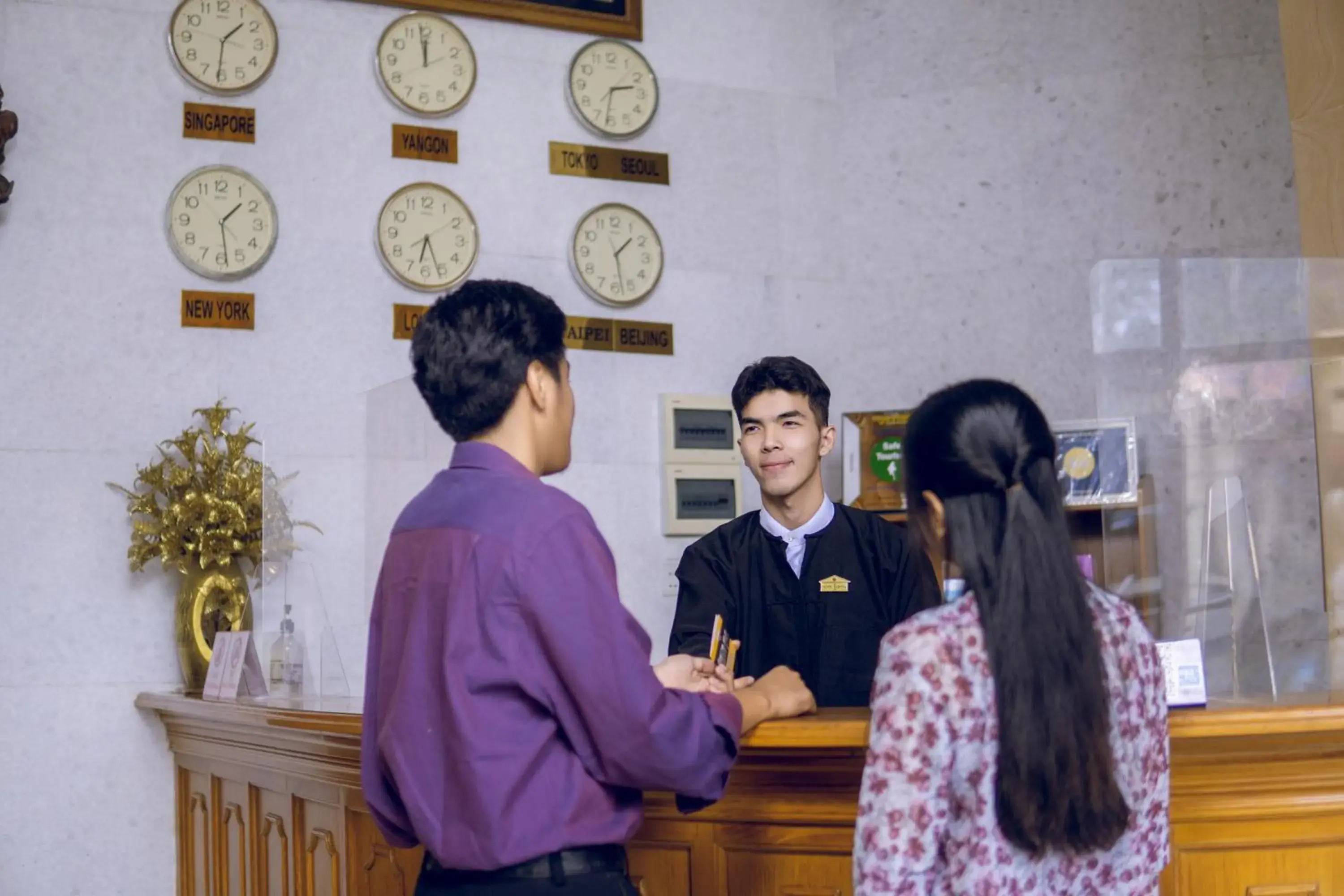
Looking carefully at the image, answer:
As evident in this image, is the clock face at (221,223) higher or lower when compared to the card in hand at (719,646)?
higher

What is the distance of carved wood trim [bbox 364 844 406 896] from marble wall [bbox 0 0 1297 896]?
0.87 metres

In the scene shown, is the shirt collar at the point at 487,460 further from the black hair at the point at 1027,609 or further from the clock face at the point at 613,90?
the clock face at the point at 613,90

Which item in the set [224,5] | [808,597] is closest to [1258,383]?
[808,597]

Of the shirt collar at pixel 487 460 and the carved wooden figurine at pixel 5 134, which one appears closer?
the shirt collar at pixel 487 460

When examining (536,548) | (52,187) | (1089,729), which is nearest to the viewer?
(1089,729)

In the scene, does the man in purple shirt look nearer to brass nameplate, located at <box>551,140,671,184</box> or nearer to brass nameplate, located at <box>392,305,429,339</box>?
brass nameplate, located at <box>392,305,429,339</box>

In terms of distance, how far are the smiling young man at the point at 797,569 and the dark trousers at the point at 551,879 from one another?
1.22 m

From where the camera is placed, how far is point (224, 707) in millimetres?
3113

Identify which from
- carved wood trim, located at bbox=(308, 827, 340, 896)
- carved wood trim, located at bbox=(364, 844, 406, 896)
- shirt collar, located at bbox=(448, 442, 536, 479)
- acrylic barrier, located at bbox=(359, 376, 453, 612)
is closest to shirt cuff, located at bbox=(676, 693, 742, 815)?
shirt collar, located at bbox=(448, 442, 536, 479)

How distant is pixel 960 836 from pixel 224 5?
359 centimetres

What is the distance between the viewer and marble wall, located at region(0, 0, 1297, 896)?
12.6 ft

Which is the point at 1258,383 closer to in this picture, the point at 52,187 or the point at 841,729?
the point at 841,729

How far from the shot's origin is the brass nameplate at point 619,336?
4535 mm

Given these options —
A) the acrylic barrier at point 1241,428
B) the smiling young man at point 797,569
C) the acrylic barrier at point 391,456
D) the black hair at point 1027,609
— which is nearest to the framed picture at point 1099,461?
the acrylic barrier at point 1241,428
